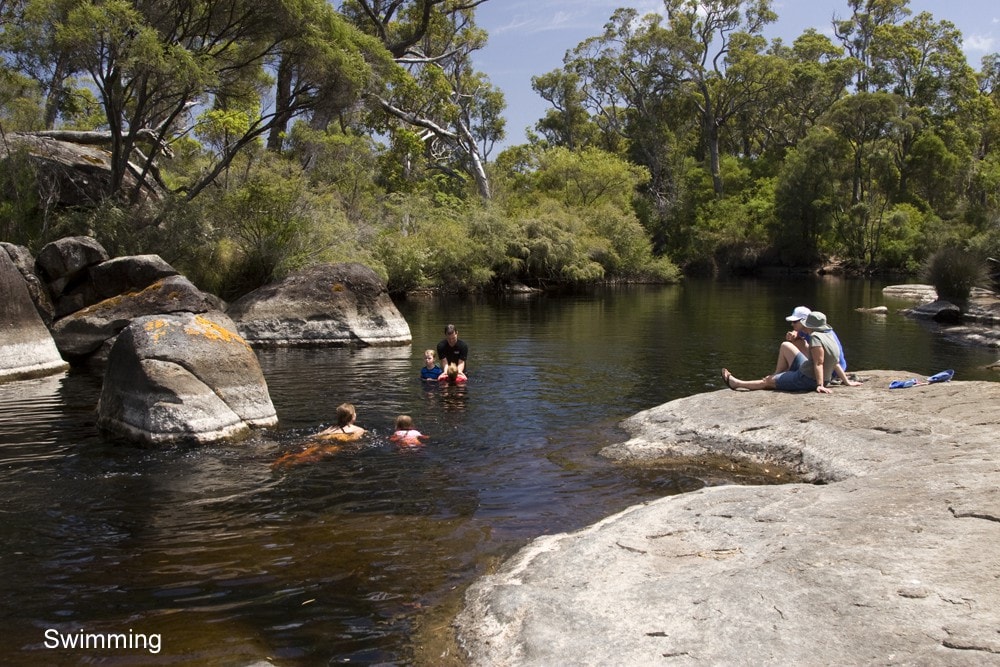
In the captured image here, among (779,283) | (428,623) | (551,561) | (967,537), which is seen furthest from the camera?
(779,283)

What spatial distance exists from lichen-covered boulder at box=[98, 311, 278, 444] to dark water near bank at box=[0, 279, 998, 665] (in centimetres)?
33

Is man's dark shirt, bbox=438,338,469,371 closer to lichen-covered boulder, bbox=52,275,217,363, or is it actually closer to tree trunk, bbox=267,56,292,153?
lichen-covered boulder, bbox=52,275,217,363

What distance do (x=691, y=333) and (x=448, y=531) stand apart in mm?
19646

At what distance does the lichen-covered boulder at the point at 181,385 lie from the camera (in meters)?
11.0

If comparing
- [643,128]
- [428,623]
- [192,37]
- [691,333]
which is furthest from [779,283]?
[428,623]

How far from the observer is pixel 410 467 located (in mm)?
10234

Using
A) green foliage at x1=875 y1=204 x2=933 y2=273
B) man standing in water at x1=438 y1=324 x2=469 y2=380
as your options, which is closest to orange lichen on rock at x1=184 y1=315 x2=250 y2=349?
man standing in water at x1=438 y1=324 x2=469 y2=380

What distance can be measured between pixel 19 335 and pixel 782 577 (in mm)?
17700

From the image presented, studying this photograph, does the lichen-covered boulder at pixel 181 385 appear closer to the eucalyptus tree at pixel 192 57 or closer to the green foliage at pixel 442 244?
the eucalyptus tree at pixel 192 57

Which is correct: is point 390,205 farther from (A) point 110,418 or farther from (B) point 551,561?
(B) point 551,561

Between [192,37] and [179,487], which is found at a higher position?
[192,37]

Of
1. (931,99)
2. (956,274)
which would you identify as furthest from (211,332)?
(931,99)

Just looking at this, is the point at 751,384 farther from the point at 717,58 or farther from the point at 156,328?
the point at 717,58

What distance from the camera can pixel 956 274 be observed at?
1216 inches
